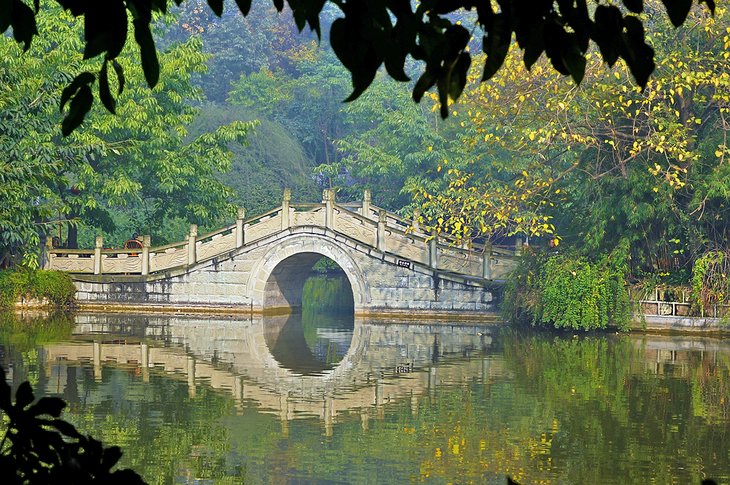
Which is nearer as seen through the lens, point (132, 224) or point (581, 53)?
point (581, 53)

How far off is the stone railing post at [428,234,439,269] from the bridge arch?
69.0 inches

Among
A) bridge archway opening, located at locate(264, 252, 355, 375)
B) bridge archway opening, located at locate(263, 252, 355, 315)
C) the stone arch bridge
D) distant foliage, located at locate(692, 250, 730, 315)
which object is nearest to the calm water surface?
bridge archway opening, located at locate(264, 252, 355, 375)

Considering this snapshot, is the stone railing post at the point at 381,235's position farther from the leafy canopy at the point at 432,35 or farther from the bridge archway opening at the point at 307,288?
the leafy canopy at the point at 432,35

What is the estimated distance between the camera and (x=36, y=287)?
90.6 feet

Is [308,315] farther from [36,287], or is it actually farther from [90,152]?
[90,152]

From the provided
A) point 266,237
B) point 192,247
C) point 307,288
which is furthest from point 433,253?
point 307,288

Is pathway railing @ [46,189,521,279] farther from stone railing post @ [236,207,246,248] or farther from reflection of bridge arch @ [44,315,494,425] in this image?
reflection of bridge arch @ [44,315,494,425]

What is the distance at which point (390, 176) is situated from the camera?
36.2 metres

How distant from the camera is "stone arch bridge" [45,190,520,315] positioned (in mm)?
27905

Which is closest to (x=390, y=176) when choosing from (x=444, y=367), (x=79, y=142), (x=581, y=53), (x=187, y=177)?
(x=187, y=177)

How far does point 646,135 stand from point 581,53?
822 inches

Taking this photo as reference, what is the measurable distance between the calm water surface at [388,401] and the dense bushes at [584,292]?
0.45 metres

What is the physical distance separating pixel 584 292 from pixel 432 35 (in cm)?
2102

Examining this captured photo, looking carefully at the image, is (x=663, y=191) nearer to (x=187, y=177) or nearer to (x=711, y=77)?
(x=711, y=77)
